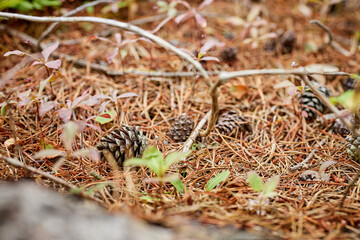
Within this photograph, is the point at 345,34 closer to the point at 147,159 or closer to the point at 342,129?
the point at 342,129

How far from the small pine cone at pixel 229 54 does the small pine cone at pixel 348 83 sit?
101cm

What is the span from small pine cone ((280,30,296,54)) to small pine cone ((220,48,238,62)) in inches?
25.6

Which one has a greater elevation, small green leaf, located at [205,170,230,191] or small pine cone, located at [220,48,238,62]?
small pine cone, located at [220,48,238,62]

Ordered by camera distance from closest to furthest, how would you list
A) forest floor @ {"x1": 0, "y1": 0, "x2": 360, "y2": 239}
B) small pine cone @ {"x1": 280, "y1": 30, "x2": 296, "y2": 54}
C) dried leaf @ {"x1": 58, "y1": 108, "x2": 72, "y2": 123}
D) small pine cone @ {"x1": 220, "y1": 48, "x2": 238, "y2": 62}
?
forest floor @ {"x1": 0, "y1": 0, "x2": 360, "y2": 239} → dried leaf @ {"x1": 58, "y1": 108, "x2": 72, "y2": 123} → small pine cone @ {"x1": 220, "y1": 48, "x2": 238, "y2": 62} → small pine cone @ {"x1": 280, "y1": 30, "x2": 296, "y2": 54}

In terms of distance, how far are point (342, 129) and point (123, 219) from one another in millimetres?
1650

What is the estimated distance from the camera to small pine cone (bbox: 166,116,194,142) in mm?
1697

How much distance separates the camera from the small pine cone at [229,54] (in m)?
2.44

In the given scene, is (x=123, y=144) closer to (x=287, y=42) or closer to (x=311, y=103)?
(x=311, y=103)

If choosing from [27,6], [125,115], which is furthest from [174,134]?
[27,6]

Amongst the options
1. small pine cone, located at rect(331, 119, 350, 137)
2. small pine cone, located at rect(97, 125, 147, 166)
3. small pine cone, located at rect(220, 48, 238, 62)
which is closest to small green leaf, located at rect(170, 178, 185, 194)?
small pine cone, located at rect(97, 125, 147, 166)

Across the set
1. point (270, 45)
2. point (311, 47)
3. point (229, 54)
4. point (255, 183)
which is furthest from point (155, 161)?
point (311, 47)

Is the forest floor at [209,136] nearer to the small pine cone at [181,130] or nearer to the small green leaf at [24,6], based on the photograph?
the small pine cone at [181,130]

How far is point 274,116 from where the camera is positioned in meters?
1.96

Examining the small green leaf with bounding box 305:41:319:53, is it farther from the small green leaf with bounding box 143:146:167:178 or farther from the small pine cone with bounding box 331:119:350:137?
the small green leaf with bounding box 143:146:167:178
